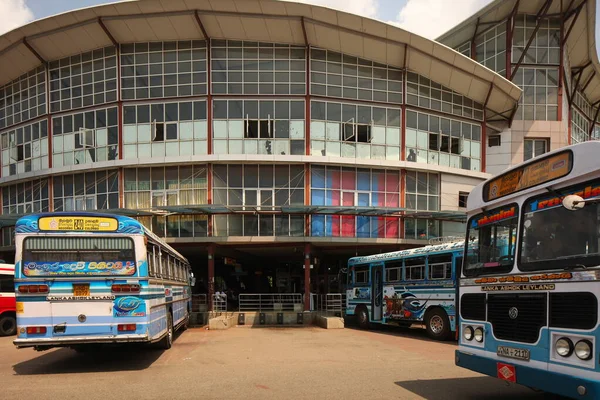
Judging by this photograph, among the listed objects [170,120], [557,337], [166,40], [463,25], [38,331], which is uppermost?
[463,25]

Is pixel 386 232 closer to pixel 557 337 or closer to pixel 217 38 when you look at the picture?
pixel 217 38

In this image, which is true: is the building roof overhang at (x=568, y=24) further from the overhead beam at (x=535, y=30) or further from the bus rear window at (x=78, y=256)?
the bus rear window at (x=78, y=256)

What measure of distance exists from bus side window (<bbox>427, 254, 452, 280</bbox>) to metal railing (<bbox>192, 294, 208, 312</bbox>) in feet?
40.2

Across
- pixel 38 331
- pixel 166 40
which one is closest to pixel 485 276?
pixel 38 331

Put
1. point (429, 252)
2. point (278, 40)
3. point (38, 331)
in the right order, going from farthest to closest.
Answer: point (278, 40), point (429, 252), point (38, 331)

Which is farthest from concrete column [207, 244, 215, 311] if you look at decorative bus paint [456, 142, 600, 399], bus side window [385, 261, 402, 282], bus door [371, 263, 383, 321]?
decorative bus paint [456, 142, 600, 399]

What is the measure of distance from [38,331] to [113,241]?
2.20 meters

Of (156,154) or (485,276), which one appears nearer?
(485,276)

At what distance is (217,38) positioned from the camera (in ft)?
80.6

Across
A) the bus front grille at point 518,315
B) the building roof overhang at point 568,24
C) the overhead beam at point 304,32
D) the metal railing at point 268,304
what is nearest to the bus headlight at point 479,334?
the bus front grille at point 518,315

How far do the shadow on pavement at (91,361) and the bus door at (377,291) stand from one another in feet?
27.7

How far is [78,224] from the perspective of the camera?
377 inches

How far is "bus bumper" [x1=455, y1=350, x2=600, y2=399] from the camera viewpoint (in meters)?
4.65

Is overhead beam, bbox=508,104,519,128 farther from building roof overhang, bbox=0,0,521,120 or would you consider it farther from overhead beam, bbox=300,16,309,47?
overhead beam, bbox=300,16,309,47
